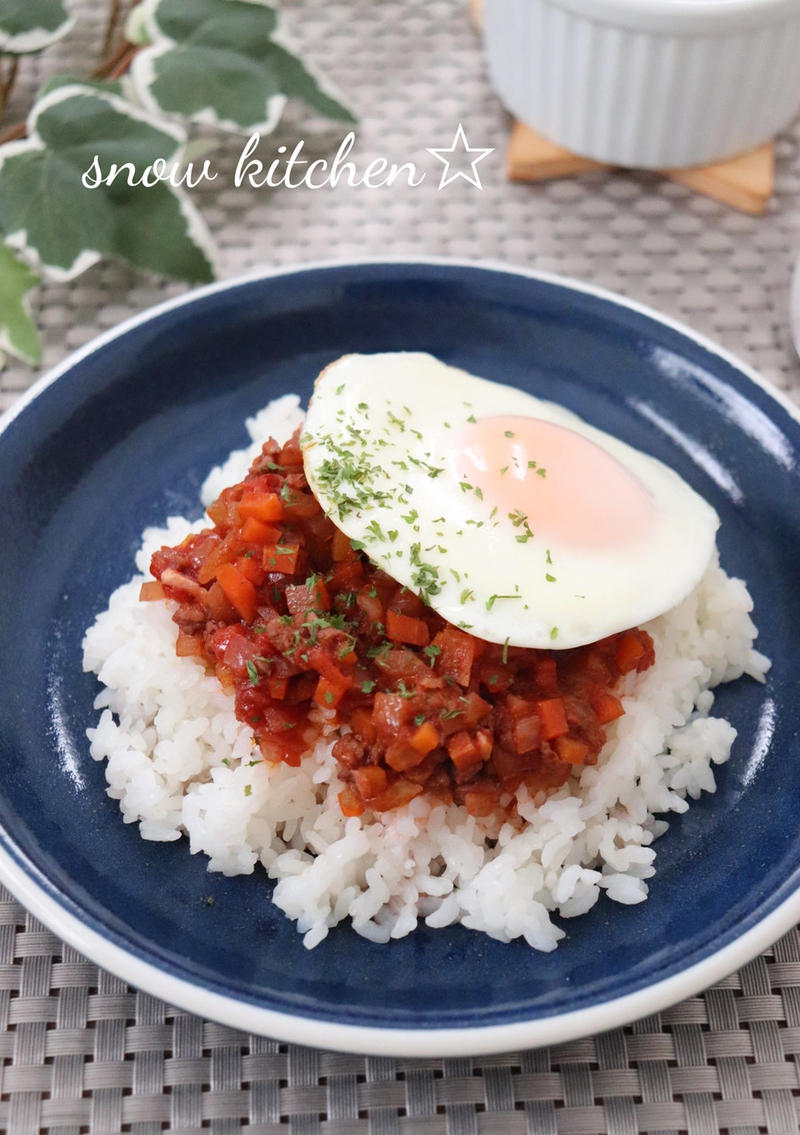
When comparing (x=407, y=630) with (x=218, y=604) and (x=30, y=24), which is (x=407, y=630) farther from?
(x=30, y=24)

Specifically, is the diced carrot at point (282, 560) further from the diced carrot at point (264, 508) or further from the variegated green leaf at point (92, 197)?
the variegated green leaf at point (92, 197)

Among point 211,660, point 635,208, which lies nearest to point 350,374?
point 211,660

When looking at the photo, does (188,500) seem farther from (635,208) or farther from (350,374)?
(635,208)

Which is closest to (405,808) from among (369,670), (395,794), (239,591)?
(395,794)

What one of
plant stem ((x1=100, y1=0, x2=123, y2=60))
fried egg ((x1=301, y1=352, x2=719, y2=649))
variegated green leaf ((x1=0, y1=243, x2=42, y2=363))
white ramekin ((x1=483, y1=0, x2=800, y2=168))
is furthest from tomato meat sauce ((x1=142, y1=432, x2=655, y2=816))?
plant stem ((x1=100, y1=0, x2=123, y2=60))

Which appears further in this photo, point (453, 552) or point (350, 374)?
point (350, 374)
